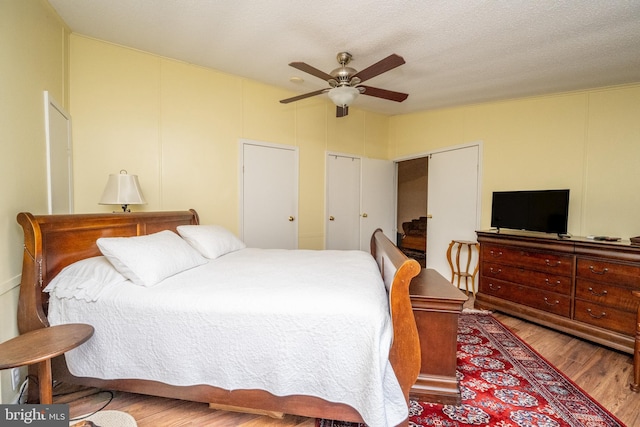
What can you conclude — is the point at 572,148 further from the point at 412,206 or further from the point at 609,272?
the point at 412,206

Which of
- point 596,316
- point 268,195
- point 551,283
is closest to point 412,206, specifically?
point 551,283

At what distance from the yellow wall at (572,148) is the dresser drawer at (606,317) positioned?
1.05 meters

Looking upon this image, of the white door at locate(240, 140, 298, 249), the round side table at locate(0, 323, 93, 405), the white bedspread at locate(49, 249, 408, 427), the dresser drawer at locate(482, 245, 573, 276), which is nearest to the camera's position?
the round side table at locate(0, 323, 93, 405)

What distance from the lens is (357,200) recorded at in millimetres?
4426

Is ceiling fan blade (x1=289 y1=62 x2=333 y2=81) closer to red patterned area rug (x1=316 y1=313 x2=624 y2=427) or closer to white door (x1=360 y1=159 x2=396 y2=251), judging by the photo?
red patterned area rug (x1=316 y1=313 x2=624 y2=427)

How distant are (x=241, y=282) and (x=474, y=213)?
139 inches

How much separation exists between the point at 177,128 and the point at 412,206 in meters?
5.51

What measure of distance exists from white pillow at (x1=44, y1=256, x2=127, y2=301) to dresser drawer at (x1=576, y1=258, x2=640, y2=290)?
149 inches

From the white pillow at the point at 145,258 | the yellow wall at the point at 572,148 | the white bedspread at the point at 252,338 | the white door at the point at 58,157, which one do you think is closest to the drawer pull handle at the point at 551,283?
the yellow wall at the point at 572,148

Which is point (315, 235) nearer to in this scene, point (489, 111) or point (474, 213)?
point (474, 213)

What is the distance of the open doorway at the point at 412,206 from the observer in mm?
6250

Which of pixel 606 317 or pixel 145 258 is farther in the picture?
pixel 606 317

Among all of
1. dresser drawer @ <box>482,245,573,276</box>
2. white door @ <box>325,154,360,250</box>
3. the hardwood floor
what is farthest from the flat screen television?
white door @ <box>325,154,360,250</box>

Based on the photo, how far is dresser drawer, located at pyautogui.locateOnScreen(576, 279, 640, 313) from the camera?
2234 millimetres
